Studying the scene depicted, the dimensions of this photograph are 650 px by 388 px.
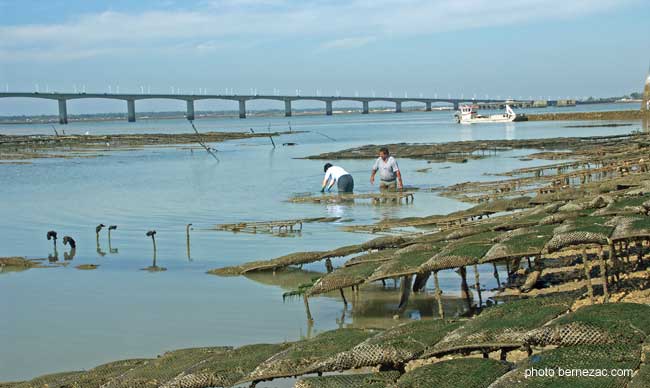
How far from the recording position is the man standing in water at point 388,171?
21.3 m

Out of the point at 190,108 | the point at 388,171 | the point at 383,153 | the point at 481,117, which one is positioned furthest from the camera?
the point at 190,108

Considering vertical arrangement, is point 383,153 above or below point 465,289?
above

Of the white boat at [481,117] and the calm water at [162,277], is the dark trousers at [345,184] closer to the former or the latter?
the calm water at [162,277]

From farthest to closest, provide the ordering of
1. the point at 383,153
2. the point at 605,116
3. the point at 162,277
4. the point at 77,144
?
the point at 605,116 < the point at 77,144 < the point at 383,153 < the point at 162,277

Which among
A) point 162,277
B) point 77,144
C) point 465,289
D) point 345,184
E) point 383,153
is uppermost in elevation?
point 383,153

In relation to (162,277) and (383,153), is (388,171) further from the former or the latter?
(162,277)

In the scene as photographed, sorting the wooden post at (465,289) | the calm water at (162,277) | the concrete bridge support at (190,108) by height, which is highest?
the concrete bridge support at (190,108)

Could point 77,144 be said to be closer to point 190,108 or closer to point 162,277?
point 162,277

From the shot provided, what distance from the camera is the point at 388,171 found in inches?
863

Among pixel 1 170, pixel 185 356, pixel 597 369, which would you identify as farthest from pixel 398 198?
pixel 1 170

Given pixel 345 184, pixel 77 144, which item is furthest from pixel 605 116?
pixel 345 184

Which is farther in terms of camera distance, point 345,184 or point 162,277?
point 345,184

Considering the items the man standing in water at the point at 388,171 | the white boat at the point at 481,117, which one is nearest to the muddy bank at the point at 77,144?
the white boat at the point at 481,117

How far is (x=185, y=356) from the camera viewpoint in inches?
288
